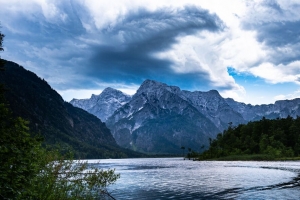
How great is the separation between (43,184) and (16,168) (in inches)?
441

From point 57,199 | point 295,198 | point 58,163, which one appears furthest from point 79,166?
point 295,198

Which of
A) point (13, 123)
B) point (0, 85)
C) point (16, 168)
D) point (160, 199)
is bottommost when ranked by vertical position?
point (160, 199)

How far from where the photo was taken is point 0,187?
1739cm

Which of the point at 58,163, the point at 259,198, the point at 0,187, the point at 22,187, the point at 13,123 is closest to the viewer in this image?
the point at 0,187

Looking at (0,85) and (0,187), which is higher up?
(0,85)

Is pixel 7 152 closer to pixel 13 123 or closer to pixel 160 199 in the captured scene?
pixel 13 123

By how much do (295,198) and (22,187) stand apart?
4474 centimetres

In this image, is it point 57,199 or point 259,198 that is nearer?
point 57,199

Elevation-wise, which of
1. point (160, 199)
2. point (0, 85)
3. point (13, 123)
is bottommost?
point (160, 199)

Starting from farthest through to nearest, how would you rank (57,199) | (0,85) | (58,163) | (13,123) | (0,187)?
(0,85), (58,163), (57,199), (13,123), (0,187)

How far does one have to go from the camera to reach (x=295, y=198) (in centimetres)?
4884

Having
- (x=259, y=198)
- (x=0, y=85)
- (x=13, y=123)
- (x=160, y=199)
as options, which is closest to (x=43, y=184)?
(x=13, y=123)

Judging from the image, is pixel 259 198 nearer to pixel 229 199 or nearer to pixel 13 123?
pixel 229 199

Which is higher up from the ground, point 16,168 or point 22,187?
point 16,168
